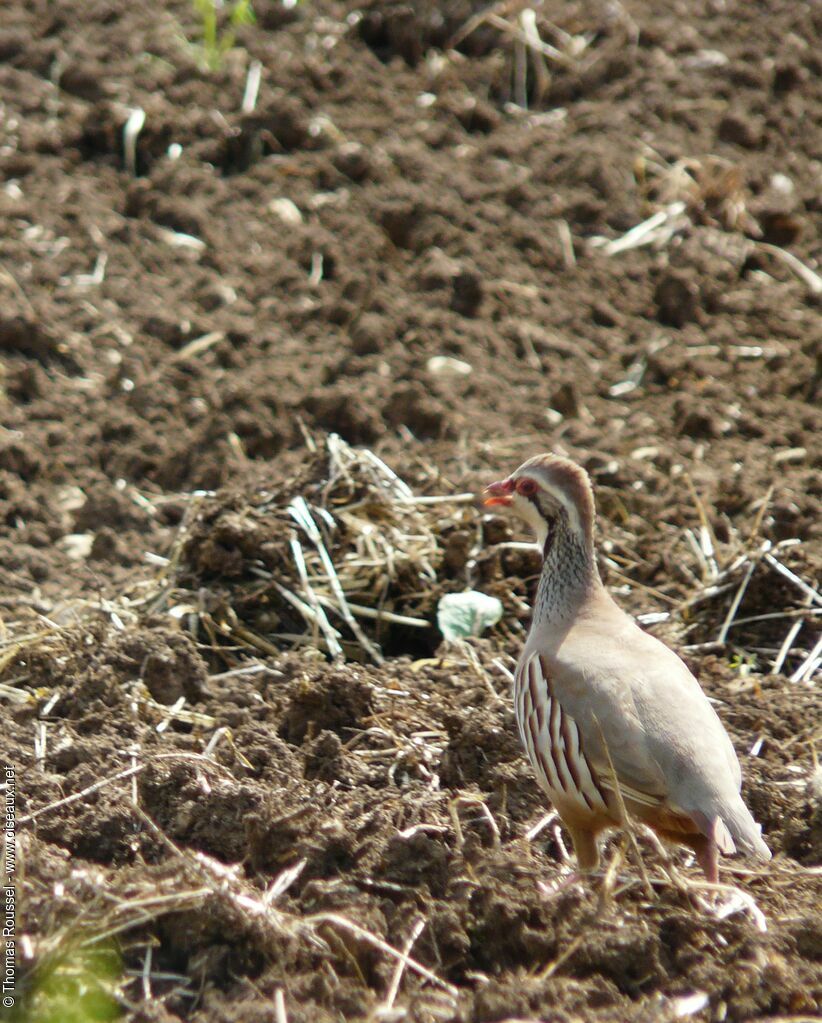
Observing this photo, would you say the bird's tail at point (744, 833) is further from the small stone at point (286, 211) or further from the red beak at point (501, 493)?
the small stone at point (286, 211)

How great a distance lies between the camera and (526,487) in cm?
400

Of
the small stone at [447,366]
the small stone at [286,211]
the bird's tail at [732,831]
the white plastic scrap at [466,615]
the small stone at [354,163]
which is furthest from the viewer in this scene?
the small stone at [354,163]

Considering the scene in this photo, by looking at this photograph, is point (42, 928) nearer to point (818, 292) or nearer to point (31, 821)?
point (31, 821)

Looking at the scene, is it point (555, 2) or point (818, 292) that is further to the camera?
point (555, 2)

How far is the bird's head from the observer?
12.7 ft

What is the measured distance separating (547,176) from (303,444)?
2247 mm

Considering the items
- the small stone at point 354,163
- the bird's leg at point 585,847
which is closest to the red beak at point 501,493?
the bird's leg at point 585,847

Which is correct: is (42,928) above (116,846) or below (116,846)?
above

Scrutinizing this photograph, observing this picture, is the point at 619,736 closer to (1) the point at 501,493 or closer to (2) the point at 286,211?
(1) the point at 501,493

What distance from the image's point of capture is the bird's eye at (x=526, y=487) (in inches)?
157

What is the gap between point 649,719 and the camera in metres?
3.28

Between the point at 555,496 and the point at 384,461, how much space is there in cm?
149

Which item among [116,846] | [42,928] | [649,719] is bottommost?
[116,846]

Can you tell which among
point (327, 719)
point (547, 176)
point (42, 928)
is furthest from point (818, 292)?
point (42, 928)
